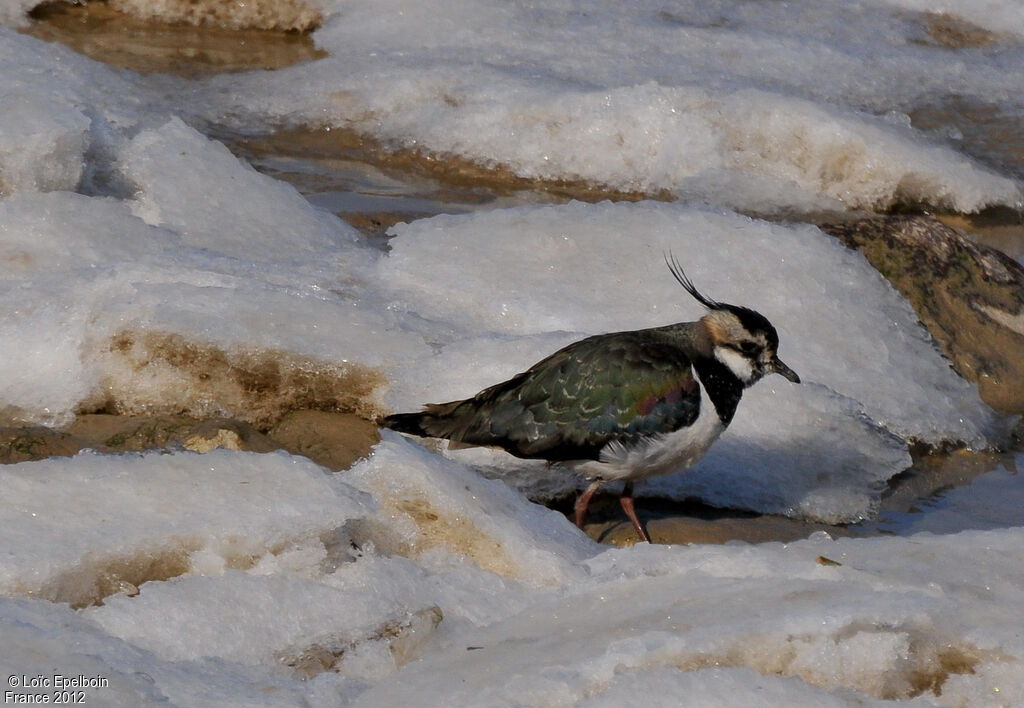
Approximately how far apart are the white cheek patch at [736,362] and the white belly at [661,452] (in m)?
0.25

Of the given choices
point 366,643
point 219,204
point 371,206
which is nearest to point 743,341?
point 366,643

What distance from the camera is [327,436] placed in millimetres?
5789

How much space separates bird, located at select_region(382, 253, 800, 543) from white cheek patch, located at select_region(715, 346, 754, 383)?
Answer: 7 centimetres

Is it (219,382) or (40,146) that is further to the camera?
(40,146)

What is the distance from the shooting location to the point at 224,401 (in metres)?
5.86

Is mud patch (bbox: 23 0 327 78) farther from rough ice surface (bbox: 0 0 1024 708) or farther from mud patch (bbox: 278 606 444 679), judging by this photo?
mud patch (bbox: 278 606 444 679)

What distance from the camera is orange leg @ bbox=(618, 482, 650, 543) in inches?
217

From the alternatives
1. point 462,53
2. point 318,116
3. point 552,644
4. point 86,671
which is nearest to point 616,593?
point 552,644

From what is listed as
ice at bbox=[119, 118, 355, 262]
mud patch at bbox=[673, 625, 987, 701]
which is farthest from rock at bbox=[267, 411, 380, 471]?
mud patch at bbox=[673, 625, 987, 701]

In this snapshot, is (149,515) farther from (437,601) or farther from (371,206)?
(371,206)

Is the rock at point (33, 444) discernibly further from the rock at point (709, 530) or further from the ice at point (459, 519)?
the rock at point (709, 530)

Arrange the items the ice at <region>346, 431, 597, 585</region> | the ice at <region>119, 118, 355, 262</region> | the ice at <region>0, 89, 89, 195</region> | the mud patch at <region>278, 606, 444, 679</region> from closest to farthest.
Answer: the mud patch at <region>278, 606, 444, 679</region> < the ice at <region>346, 431, 597, 585</region> < the ice at <region>0, 89, 89, 195</region> < the ice at <region>119, 118, 355, 262</region>

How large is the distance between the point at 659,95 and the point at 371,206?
98.6 inches

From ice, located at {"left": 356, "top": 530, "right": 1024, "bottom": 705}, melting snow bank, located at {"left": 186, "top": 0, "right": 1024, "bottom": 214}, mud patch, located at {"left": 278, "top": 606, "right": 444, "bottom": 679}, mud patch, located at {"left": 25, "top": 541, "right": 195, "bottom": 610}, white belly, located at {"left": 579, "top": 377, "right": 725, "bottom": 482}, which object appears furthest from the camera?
melting snow bank, located at {"left": 186, "top": 0, "right": 1024, "bottom": 214}
